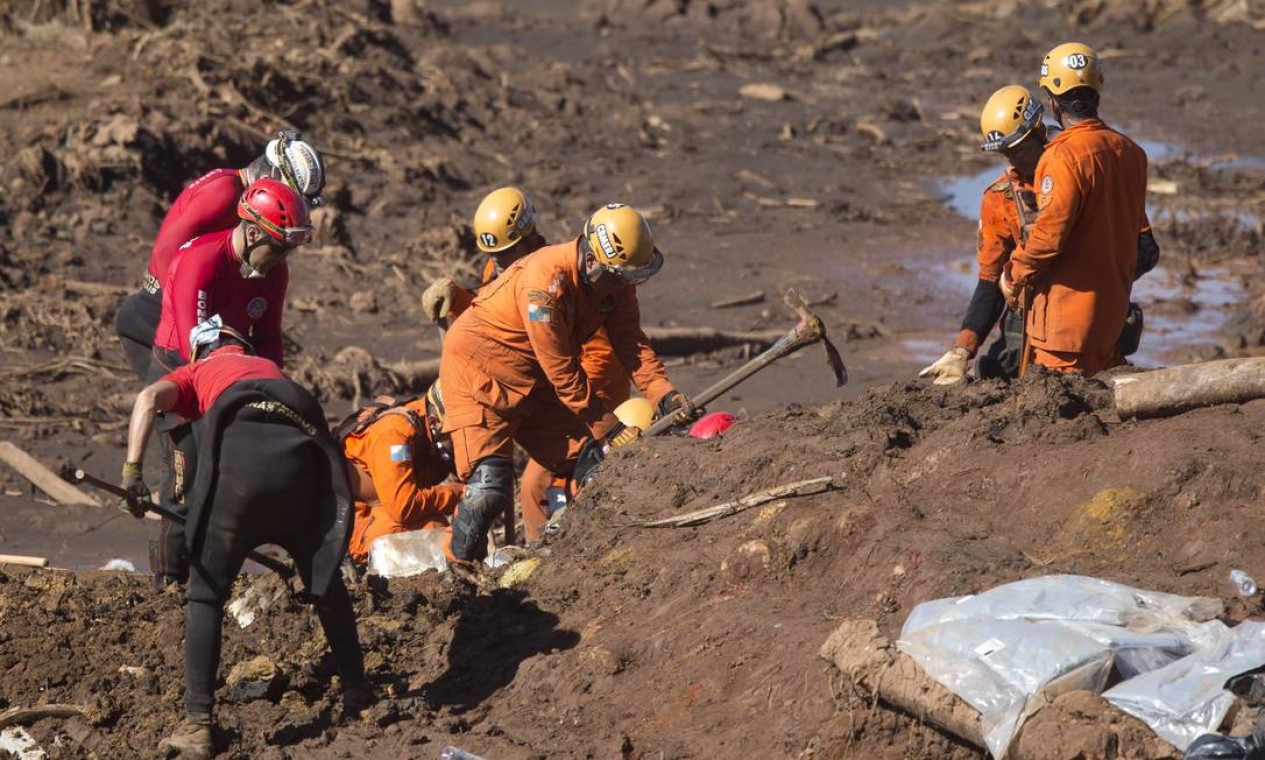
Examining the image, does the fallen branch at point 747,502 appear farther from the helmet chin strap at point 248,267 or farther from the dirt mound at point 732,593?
the helmet chin strap at point 248,267

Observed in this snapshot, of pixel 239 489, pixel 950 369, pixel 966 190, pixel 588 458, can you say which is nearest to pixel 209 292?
pixel 239 489

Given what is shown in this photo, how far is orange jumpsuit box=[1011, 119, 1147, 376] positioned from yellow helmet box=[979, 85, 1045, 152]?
9.8 inches

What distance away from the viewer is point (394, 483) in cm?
856

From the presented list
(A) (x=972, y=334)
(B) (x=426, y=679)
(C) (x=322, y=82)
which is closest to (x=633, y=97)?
(C) (x=322, y=82)

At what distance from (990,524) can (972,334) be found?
2215 mm

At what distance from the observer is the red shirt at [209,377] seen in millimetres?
5984

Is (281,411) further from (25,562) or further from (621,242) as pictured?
(25,562)

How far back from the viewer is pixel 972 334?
820 centimetres

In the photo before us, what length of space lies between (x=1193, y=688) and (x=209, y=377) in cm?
341

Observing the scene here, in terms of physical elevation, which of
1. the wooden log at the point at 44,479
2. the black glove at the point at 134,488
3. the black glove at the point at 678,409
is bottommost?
the wooden log at the point at 44,479

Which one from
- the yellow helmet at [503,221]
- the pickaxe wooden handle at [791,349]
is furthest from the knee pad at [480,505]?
the yellow helmet at [503,221]

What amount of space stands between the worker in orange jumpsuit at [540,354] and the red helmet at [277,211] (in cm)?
109

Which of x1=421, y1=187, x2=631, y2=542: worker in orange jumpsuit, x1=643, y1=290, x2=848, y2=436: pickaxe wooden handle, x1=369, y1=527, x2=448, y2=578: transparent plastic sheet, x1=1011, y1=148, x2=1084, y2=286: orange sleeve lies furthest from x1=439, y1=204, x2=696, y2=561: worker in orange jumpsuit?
x1=1011, y1=148, x2=1084, y2=286: orange sleeve

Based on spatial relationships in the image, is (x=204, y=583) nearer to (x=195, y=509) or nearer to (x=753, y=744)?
(x=195, y=509)
